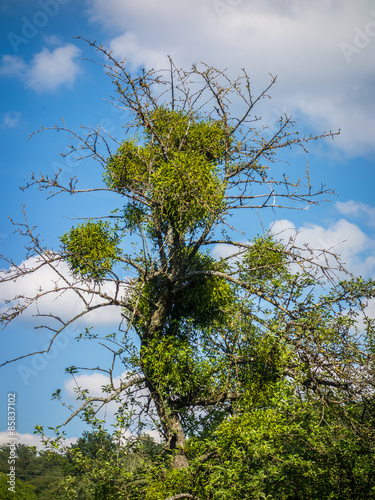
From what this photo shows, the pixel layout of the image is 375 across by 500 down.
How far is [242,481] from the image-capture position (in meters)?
5.41

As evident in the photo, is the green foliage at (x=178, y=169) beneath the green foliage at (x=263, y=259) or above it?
above

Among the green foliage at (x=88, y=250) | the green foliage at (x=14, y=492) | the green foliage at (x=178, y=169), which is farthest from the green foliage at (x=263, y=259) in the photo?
the green foliage at (x=14, y=492)

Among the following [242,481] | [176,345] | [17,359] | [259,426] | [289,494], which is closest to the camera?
[242,481]

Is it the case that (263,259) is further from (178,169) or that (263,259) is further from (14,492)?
(14,492)

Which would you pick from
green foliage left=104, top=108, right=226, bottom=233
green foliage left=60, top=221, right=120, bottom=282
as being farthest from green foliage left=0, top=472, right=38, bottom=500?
green foliage left=104, top=108, right=226, bottom=233

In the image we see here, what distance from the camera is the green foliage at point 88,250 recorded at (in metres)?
7.92

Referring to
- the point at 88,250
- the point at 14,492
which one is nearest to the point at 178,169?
the point at 88,250

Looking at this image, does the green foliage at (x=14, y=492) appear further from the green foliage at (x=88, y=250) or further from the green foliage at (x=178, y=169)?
the green foliage at (x=178, y=169)

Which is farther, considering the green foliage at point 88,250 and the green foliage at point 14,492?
the green foliage at point 14,492

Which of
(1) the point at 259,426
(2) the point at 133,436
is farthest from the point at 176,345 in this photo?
(1) the point at 259,426

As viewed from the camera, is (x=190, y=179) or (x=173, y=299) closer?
(x=190, y=179)

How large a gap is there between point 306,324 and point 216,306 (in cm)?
189

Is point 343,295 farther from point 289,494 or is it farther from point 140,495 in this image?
point 140,495

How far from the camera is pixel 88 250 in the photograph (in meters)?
7.99
